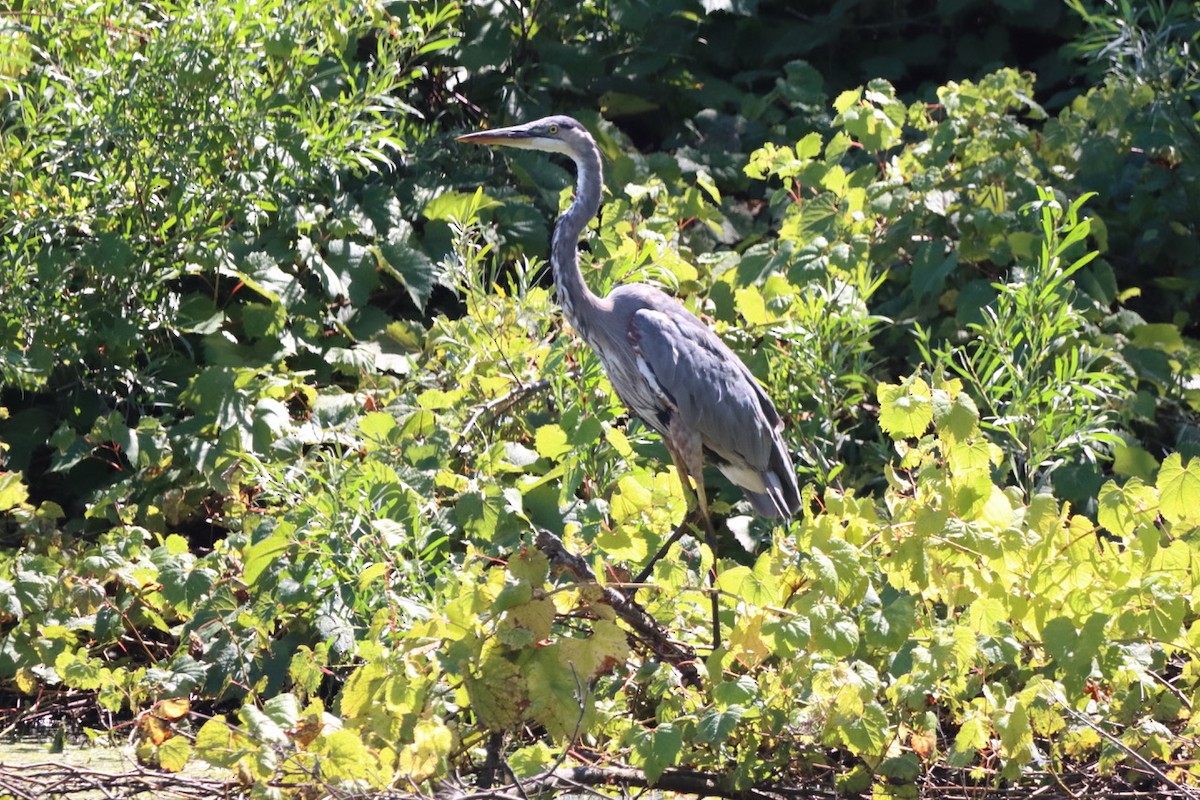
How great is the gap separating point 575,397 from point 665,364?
633mm

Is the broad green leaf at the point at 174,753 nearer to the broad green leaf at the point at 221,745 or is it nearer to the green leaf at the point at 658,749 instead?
the broad green leaf at the point at 221,745

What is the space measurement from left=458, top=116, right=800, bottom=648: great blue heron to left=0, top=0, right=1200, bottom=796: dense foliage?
220 millimetres

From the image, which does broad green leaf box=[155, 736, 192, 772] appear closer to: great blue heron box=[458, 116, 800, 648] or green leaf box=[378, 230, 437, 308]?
great blue heron box=[458, 116, 800, 648]

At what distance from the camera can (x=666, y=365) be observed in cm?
408

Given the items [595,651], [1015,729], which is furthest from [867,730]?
[595,651]

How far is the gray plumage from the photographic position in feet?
13.5

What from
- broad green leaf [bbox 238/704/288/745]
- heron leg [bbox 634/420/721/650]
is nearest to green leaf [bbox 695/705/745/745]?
broad green leaf [bbox 238/704/288/745]

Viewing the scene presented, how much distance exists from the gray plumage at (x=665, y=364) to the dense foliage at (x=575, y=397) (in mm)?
224

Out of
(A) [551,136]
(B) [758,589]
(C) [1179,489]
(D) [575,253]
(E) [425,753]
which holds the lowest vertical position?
(E) [425,753]

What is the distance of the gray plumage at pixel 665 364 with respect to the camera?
13.5 ft

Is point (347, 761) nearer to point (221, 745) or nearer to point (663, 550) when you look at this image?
point (221, 745)

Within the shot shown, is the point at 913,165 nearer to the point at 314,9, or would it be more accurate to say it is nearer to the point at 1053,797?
the point at 314,9

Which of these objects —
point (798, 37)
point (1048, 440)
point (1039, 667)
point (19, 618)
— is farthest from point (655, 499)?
point (798, 37)

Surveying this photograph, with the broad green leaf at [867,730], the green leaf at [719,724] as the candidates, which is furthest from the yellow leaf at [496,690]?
the broad green leaf at [867,730]
